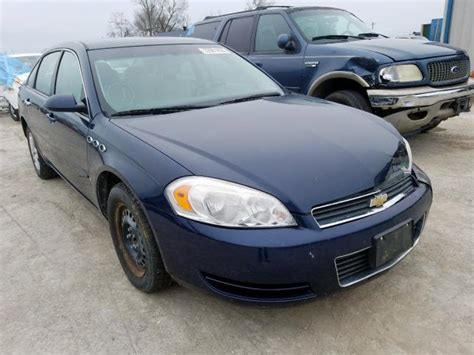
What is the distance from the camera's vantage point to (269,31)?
5730 mm

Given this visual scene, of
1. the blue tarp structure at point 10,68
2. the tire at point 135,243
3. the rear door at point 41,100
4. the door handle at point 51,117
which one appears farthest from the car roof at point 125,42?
the blue tarp structure at point 10,68

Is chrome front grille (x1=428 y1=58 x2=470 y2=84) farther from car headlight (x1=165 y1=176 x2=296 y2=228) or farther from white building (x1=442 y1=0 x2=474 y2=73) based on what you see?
white building (x1=442 y1=0 x2=474 y2=73)

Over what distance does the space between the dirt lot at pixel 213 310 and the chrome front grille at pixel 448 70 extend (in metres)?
1.83

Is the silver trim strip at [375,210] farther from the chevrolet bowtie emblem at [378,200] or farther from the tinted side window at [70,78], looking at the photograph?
the tinted side window at [70,78]

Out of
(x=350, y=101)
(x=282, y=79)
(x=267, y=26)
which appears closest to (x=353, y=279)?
(x=350, y=101)

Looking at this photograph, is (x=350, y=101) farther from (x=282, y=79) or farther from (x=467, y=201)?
(x=467, y=201)

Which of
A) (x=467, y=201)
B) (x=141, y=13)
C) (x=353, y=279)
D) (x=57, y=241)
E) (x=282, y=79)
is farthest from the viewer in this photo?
(x=141, y=13)

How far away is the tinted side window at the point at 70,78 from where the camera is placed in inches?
125

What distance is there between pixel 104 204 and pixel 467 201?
305 centimetres

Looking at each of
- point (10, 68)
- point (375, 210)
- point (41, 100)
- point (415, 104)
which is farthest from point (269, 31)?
point (10, 68)

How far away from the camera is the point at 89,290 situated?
8.82 ft

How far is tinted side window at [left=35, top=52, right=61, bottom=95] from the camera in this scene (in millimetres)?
3926

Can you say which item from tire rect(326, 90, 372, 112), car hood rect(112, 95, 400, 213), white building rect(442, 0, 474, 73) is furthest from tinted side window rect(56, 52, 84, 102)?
white building rect(442, 0, 474, 73)

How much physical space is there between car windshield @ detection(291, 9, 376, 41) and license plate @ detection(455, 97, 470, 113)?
1508 mm
